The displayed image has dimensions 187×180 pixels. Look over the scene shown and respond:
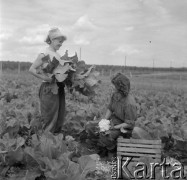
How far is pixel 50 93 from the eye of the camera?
468 centimetres

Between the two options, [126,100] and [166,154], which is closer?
[126,100]

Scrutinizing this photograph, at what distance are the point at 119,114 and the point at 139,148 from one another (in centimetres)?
57

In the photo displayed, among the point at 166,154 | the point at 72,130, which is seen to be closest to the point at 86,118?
the point at 72,130

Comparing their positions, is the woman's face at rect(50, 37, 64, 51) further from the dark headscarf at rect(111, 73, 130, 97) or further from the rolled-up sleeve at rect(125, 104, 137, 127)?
the rolled-up sleeve at rect(125, 104, 137, 127)

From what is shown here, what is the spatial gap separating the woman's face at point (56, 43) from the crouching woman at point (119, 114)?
0.75 metres

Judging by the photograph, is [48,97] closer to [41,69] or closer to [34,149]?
[41,69]

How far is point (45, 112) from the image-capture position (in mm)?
4789

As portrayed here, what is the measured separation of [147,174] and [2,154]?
1443 mm

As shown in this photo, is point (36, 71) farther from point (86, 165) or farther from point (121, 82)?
point (86, 165)

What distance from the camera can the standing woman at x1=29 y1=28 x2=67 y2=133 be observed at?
4555 millimetres

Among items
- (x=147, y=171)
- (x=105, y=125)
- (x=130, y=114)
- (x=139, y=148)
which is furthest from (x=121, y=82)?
(x=147, y=171)

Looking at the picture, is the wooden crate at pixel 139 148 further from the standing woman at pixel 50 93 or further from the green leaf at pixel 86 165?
the standing woman at pixel 50 93

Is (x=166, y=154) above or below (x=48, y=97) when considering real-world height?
below

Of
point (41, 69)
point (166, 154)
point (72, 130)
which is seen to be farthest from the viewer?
point (72, 130)
